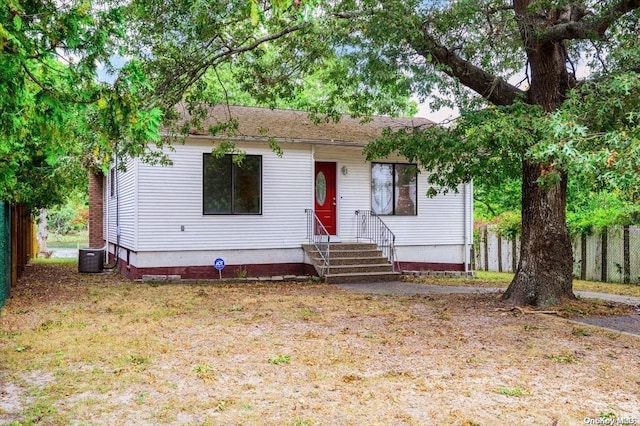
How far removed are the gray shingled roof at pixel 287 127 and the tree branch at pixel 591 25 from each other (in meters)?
4.81

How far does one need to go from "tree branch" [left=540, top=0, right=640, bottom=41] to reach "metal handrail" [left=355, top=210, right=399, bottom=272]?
7469mm

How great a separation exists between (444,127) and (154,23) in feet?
17.8

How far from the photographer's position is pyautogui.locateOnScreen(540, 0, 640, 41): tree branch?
27.2 ft

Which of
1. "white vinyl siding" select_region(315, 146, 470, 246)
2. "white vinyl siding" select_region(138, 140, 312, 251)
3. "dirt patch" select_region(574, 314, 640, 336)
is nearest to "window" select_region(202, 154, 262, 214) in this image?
"white vinyl siding" select_region(138, 140, 312, 251)

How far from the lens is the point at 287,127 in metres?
15.4

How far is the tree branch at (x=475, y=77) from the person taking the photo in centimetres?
947

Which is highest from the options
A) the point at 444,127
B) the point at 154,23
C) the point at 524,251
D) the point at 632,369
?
the point at 154,23

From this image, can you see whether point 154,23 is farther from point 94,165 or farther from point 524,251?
point 524,251

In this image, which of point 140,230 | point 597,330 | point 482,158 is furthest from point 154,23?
point 597,330

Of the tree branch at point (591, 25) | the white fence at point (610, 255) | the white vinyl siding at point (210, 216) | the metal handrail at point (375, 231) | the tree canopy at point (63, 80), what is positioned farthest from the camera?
the metal handrail at point (375, 231)

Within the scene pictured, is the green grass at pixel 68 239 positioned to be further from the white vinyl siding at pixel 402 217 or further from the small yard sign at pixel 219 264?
the white vinyl siding at pixel 402 217

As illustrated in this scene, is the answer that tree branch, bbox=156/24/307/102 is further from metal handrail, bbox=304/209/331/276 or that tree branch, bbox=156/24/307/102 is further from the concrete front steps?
the concrete front steps

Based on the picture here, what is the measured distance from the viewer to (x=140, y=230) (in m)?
13.2

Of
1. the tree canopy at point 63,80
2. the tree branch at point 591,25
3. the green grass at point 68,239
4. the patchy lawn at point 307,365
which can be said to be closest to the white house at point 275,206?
the patchy lawn at point 307,365
